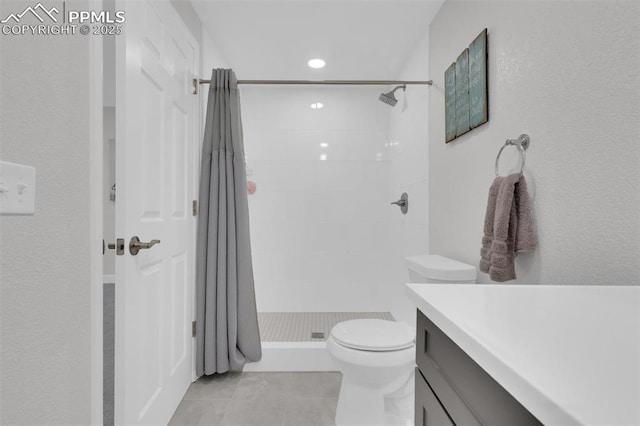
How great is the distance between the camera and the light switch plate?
69cm

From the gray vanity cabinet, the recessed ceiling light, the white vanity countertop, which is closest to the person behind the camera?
the white vanity countertop

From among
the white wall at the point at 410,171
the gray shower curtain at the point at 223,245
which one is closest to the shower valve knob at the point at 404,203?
the white wall at the point at 410,171

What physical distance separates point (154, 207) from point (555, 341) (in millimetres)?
1471

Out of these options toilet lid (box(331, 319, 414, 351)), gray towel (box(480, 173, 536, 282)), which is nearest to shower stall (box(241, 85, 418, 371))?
toilet lid (box(331, 319, 414, 351))

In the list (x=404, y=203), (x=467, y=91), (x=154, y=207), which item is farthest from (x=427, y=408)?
(x=404, y=203)

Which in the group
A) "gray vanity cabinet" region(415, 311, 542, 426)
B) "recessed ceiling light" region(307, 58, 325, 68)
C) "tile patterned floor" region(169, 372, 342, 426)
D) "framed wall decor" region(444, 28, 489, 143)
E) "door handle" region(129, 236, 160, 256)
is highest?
"recessed ceiling light" region(307, 58, 325, 68)

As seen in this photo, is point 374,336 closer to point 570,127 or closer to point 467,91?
point 570,127

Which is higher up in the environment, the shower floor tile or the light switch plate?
the light switch plate

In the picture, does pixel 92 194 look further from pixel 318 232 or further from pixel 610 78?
pixel 318 232

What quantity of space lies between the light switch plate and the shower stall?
233cm

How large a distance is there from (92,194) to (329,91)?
8.18ft

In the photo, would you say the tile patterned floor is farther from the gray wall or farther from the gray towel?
the gray towel

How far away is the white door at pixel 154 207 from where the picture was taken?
1.21 metres

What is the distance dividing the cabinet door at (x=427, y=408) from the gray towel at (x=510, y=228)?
21.5 inches
